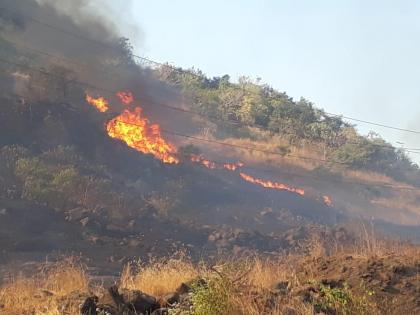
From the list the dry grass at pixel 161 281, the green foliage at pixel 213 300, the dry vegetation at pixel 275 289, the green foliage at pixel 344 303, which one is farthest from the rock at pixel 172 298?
the green foliage at pixel 344 303

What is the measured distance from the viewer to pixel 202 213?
83.9ft

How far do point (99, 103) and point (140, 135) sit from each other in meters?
3.80

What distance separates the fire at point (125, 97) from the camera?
36.0 meters

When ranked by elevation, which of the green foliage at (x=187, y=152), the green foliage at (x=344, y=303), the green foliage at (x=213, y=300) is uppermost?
the green foliage at (x=187, y=152)

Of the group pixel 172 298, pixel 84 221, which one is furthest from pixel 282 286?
pixel 84 221

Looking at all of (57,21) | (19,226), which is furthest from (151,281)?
(57,21)

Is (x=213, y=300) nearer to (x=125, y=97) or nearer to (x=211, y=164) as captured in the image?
(x=211, y=164)

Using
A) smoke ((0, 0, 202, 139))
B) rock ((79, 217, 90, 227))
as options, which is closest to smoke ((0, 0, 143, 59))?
smoke ((0, 0, 202, 139))

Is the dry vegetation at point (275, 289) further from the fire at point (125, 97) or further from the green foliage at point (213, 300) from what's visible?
the fire at point (125, 97)

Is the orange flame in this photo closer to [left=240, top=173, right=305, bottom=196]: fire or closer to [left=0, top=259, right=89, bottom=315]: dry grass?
[left=240, top=173, right=305, bottom=196]: fire

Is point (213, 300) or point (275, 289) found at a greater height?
point (213, 300)

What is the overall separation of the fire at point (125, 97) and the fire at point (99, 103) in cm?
270

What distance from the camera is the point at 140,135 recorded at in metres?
31.7

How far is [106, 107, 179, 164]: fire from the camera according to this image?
1200 inches
